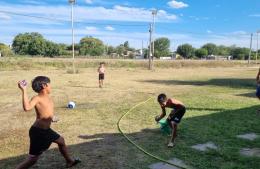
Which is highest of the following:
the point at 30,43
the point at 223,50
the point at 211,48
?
the point at 30,43

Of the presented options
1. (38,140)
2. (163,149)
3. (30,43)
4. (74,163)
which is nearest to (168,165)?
(163,149)

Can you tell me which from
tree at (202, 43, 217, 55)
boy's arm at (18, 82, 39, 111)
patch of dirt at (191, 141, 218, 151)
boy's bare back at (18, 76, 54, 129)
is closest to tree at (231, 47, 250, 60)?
tree at (202, 43, 217, 55)

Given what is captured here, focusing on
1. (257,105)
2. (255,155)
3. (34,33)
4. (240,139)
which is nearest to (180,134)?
(240,139)

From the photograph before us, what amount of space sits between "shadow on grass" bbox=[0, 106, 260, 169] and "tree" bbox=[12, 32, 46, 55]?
9722cm

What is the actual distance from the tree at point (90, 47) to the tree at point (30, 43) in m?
21.7

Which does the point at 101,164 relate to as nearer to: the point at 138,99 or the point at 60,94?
the point at 138,99

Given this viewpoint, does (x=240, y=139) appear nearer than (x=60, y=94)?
Yes

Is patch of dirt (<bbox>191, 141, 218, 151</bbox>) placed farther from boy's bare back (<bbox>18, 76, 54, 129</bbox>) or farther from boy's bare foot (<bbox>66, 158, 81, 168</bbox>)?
boy's bare back (<bbox>18, 76, 54, 129</bbox>)

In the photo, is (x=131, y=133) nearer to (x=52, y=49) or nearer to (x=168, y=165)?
(x=168, y=165)

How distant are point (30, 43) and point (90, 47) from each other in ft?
97.0

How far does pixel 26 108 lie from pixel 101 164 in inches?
75.8

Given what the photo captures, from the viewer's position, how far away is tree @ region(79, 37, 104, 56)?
410 ft

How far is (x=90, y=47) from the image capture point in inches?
5079

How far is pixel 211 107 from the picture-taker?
41.7ft
